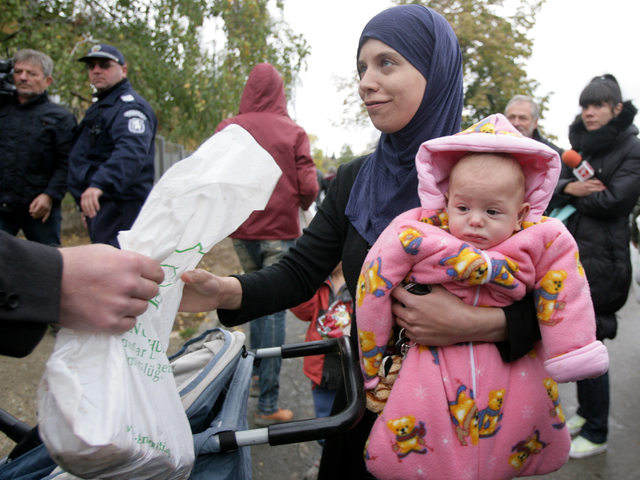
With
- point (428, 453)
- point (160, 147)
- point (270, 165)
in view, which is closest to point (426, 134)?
point (270, 165)

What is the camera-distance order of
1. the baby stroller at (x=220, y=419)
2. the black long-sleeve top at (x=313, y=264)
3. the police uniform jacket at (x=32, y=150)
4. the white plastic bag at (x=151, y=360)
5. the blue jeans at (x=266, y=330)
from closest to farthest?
the white plastic bag at (x=151, y=360) < the baby stroller at (x=220, y=419) < the black long-sleeve top at (x=313, y=264) < the blue jeans at (x=266, y=330) < the police uniform jacket at (x=32, y=150)

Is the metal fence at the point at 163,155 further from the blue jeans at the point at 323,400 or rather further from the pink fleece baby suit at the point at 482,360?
the pink fleece baby suit at the point at 482,360

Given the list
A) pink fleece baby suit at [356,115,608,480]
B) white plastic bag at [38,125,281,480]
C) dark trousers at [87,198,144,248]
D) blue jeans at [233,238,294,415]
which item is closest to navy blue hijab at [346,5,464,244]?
pink fleece baby suit at [356,115,608,480]

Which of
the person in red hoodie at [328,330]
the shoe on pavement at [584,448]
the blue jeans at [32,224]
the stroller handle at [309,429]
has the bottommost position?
the shoe on pavement at [584,448]

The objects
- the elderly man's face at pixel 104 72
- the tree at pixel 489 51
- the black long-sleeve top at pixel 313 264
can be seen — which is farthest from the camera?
the tree at pixel 489 51

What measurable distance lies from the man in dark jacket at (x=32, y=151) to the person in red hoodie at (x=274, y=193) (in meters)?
1.73

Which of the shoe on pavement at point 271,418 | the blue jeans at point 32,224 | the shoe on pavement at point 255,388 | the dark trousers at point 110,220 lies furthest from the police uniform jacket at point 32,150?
the shoe on pavement at point 271,418

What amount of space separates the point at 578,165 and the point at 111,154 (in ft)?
11.1

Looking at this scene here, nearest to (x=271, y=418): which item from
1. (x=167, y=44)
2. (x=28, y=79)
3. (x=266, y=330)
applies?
(x=266, y=330)

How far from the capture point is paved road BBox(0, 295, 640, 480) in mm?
2895

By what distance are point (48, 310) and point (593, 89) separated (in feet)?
11.1

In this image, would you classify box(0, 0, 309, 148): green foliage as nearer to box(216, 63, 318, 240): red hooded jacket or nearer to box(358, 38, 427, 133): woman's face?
box(216, 63, 318, 240): red hooded jacket

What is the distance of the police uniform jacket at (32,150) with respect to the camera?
3986 mm

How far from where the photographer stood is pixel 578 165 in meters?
3.25
